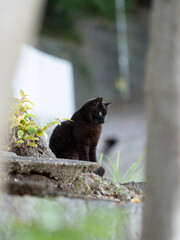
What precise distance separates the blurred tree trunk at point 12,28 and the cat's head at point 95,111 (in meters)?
2.84

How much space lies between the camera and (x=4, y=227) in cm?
207

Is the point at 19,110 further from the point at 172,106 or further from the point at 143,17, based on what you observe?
the point at 143,17

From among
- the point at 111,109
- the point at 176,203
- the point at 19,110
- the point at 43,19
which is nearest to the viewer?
the point at 176,203

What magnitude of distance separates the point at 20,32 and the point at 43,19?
13774 mm

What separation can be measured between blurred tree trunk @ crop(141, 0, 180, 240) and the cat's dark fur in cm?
261

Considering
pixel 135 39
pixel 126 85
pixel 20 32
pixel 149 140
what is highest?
pixel 135 39

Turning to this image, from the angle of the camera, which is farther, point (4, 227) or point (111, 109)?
point (111, 109)

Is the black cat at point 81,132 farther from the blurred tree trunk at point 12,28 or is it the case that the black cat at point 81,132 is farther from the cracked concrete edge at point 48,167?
the blurred tree trunk at point 12,28

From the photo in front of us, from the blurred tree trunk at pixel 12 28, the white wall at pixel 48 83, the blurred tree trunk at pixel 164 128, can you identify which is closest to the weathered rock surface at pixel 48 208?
the blurred tree trunk at pixel 164 128

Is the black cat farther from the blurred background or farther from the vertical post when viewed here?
the vertical post

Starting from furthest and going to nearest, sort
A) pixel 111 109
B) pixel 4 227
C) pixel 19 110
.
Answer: pixel 111 109, pixel 19 110, pixel 4 227

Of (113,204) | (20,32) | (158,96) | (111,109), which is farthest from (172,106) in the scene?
(111,109)

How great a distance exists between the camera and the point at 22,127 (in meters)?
3.60

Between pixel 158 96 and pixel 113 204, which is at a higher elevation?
pixel 158 96
